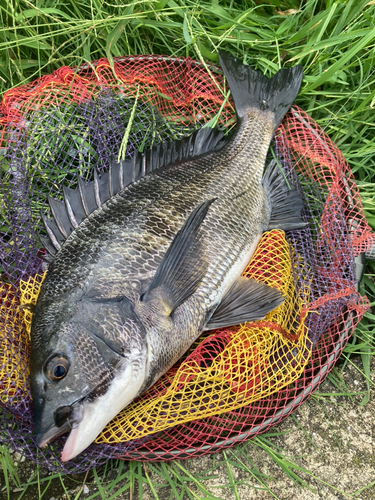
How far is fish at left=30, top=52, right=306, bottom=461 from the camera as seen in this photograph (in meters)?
1.77

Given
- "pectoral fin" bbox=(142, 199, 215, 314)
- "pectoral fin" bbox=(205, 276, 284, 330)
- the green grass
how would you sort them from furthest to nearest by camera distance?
the green grass
"pectoral fin" bbox=(205, 276, 284, 330)
"pectoral fin" bbox=(142, 199, 215, 314)

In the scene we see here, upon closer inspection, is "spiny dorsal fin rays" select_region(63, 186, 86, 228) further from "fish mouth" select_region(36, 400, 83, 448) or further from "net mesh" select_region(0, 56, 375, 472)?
"fish mouth" select_region(36, 400, 83, 448)

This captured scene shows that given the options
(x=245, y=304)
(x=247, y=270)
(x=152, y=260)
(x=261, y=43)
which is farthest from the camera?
(x=261, y=43)

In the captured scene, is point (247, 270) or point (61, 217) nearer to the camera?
point (61, 217)

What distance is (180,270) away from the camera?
2064 mm

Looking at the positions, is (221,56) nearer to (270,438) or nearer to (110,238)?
(110,238)

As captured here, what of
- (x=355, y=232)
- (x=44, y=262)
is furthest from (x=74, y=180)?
(x=355, y=232)

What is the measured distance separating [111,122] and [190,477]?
2.28 m

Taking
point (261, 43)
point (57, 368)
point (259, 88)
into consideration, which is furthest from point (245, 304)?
point (261, 43)

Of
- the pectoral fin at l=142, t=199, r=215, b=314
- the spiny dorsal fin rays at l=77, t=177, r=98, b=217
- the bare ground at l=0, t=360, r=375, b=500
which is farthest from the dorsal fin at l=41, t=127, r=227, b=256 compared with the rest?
the bare ground at l=0, t=360, r=375, b=500

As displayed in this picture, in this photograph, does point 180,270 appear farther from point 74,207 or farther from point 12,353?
point 12,353

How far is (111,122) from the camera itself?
268cm

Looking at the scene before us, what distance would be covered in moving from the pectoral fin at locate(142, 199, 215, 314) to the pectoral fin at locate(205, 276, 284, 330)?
23cm

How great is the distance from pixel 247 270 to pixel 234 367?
0.64 metres
